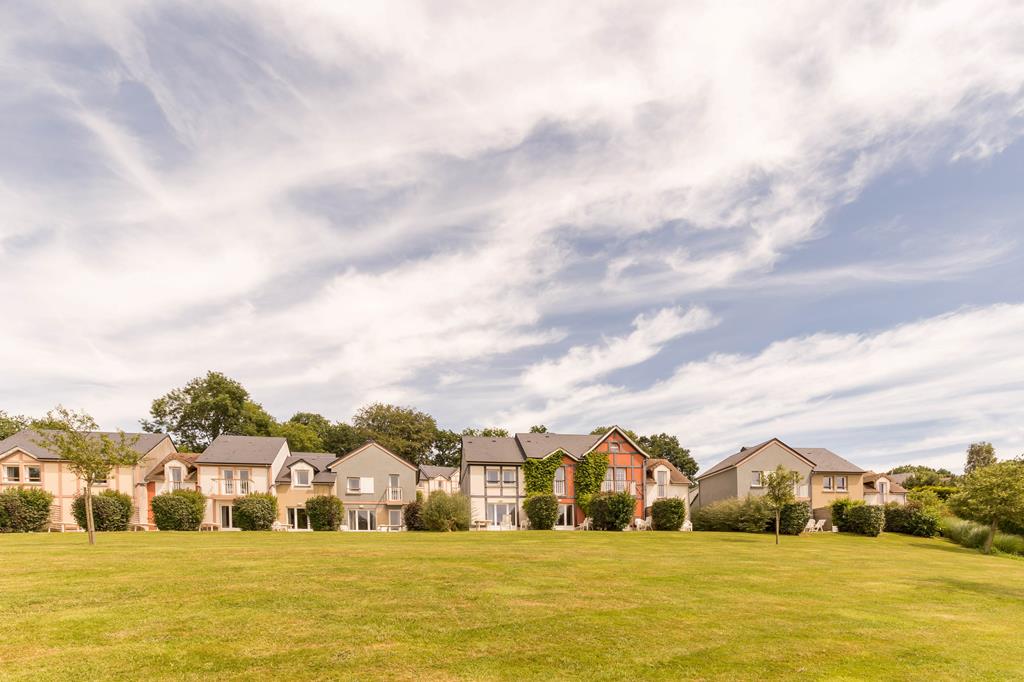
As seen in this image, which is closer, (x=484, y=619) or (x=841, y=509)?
(x=484, y=619)

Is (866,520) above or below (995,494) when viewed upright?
below

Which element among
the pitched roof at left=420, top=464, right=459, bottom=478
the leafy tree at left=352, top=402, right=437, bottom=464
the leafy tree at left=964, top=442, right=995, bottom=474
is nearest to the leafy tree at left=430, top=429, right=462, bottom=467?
the leafy tree at left=352, top=402, right=437, bottom=464

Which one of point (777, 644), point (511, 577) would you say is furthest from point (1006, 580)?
point (511, 577)

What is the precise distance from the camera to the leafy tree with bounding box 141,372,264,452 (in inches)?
3551

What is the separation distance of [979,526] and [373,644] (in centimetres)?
5252

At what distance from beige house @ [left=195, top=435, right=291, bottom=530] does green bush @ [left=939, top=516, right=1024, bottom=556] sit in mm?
59288

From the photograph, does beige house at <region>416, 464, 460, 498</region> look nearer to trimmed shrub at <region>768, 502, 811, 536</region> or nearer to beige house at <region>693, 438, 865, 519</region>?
beige house at <region>693, 438, 865, 519</region>

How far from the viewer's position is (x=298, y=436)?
94.1m

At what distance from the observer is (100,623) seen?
12.2 m

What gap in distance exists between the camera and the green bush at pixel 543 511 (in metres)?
54.5

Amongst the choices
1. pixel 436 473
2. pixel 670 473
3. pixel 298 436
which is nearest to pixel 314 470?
pixel 436 473

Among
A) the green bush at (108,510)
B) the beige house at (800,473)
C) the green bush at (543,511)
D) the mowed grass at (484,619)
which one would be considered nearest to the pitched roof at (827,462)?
the beige house at (800,473)

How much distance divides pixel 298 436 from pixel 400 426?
15971mm

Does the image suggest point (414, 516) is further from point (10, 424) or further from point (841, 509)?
point (10, 424)
